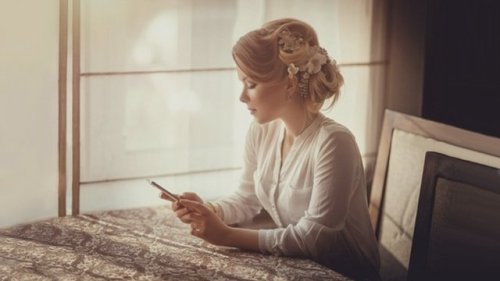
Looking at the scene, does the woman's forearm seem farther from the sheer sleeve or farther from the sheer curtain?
the sheer curtain

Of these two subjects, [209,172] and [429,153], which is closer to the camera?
[429,153]

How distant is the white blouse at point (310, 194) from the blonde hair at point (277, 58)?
4.2 inches

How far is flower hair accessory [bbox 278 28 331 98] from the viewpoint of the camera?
213 cm

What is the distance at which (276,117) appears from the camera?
2215mm

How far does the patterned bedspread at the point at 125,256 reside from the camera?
1.87 m

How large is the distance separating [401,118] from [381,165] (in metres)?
0.19

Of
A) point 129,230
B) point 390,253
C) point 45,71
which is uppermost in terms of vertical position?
point 45,71

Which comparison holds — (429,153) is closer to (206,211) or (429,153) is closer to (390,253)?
(390,253)

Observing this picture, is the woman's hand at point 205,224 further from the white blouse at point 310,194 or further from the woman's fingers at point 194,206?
the white blouse at point 310,194

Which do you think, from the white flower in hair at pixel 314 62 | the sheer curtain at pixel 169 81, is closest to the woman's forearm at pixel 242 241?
the white flower in hair at pixel 314 62

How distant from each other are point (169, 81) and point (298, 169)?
0.55m

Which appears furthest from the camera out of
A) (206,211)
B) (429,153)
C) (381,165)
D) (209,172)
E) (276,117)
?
(381,165)

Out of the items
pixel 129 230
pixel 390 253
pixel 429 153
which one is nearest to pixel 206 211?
pixel 129 230

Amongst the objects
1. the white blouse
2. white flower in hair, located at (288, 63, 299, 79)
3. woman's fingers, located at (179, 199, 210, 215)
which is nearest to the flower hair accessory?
white flower in hair, located at (288, 63, 299, 79)
